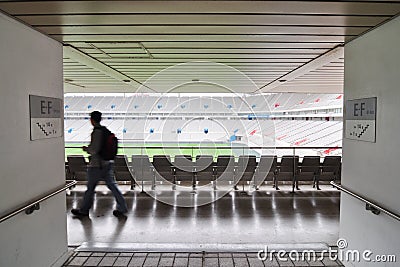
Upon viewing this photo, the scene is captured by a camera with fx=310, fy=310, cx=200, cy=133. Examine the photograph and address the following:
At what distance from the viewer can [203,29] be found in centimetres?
244

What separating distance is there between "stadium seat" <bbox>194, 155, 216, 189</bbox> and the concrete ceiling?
219 cm

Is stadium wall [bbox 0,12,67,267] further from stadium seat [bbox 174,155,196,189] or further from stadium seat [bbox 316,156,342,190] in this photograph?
stadium seat [bbox 316,156,342,190]

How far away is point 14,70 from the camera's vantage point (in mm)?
2111

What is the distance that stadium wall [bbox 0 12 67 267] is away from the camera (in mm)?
2025

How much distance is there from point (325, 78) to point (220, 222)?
320 centimetres

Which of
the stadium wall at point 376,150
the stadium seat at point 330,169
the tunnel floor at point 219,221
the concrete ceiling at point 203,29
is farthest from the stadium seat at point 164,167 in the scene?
the stadium wall at point 376,150

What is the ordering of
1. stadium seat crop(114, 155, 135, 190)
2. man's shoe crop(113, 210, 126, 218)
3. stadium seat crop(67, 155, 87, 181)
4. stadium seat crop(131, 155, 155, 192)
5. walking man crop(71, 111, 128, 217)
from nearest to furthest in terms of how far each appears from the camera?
walking man crop(71, 111, 128, 217)
man's shoe crop(113, 210, 126, 218)
stadium seat crop(67, 155, 87, 181)
stadium seat crop(114, 155, 135, 190)
stadium seat crop(131, 155, 155, 192)

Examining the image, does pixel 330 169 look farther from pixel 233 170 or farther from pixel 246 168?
pixel 233 170

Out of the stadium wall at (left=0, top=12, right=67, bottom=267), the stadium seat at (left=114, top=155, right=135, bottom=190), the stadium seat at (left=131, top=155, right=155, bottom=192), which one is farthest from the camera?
the stadium seat at (left=131, top=155, right=155, bottom=192)

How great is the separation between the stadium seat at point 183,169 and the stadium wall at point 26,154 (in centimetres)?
291

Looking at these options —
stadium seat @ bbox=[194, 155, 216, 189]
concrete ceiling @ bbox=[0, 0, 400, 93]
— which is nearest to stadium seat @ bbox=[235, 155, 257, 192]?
stadium seat @ bbox=[194, 155, 216, 189]

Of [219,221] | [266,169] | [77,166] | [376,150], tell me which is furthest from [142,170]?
[376,150]

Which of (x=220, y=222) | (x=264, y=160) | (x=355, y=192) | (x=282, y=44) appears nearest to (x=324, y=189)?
(x=264, y=160)

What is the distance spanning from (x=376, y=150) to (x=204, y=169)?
3.59 metres
